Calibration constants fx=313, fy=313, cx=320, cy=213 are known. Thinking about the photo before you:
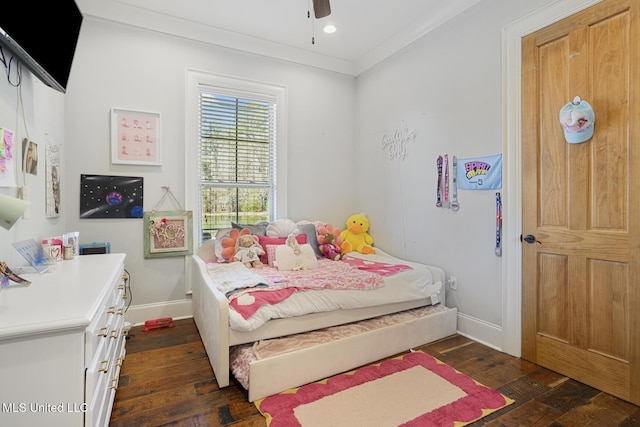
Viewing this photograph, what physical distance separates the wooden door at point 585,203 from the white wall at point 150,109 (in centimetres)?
227

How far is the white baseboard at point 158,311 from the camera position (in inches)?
115

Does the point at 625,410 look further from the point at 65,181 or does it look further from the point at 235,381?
the point at 65,181

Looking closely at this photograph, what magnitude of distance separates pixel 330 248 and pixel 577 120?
2.21 m

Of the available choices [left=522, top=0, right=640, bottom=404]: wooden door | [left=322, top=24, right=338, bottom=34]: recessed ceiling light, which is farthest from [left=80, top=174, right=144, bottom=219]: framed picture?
[left=522, top=0, right=640, bottom=404]: wooden door

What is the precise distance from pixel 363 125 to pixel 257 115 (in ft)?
4.42

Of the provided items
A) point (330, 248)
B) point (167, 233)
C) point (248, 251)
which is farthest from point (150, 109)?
point (330, 248)

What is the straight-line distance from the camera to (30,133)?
1823 mm

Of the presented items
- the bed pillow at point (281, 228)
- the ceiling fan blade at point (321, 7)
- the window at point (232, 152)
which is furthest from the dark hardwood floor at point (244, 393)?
the ceiling fan blade at point (321, 7)

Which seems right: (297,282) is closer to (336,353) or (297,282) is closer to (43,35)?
(336,353)

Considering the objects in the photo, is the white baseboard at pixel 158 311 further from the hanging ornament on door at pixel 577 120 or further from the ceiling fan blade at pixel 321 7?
the hanging ornament on door at pixel 577 120

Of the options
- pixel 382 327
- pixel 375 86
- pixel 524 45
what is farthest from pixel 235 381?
pixel 375 86

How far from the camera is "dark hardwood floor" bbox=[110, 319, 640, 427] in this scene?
1654mm

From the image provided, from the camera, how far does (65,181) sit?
8.87 ft

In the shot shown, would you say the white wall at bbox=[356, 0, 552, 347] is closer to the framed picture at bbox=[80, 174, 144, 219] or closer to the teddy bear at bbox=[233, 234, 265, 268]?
the teddy bear at bbox=[233, 234, 265, 268]
